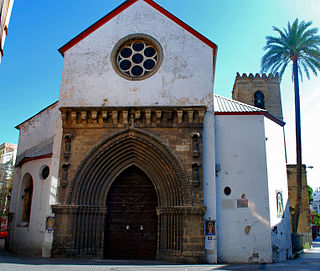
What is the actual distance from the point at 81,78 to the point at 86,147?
3.56 m

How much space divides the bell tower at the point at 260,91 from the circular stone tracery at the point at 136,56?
18.2 meters

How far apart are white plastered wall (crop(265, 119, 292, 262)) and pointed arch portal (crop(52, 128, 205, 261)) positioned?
11.6 feet

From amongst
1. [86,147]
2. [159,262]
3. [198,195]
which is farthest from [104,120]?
[159,262]

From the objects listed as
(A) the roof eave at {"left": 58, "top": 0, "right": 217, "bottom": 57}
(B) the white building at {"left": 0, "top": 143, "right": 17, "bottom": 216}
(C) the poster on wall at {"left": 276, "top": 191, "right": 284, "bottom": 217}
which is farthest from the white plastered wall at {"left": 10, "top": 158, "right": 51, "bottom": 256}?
(B) the white building at {"left": 0, "top": 143, "right": 17, "bottom": 216}

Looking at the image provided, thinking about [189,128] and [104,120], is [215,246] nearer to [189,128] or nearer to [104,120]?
[189,128]

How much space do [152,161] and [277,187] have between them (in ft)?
20.3

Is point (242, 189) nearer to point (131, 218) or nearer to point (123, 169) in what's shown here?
point (131, 218)

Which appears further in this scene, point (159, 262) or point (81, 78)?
point (81, 78)

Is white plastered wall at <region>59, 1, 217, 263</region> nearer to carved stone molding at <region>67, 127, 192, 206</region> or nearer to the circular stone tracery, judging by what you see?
the circular stone tracery

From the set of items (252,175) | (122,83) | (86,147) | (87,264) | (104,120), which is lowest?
(87,264)

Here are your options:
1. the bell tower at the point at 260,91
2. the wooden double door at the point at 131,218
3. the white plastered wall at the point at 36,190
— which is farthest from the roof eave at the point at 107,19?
the bell tower at the point at 260,91

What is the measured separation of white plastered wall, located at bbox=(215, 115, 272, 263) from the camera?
14.1 metres

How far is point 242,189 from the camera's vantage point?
14734 millimetres

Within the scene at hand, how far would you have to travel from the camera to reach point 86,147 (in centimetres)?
1531
